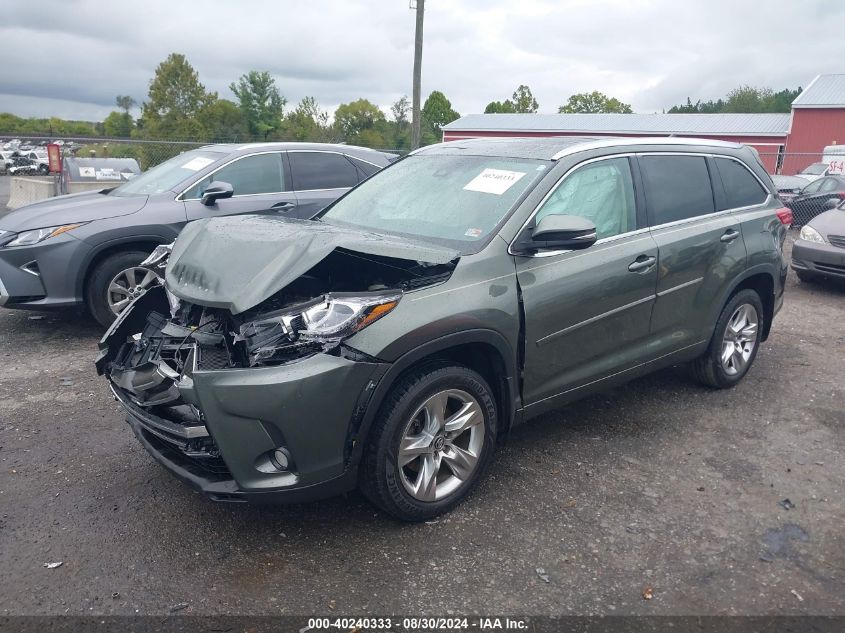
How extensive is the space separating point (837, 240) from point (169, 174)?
8.13m

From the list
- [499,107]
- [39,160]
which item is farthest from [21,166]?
[499,107]

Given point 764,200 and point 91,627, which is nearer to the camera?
point 91,627

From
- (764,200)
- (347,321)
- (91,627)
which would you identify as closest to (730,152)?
(764,200)

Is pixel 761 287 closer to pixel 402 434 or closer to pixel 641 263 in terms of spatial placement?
pixel 641 263

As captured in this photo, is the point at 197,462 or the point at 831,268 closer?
the point at 197,462

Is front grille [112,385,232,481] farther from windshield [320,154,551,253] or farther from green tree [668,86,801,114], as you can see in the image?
green tree [668,86,801,114]

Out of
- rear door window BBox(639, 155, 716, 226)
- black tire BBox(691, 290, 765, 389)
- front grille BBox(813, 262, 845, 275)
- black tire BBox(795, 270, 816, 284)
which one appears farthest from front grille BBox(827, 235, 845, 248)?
rear door window BBox(639, 155, 716, 226)

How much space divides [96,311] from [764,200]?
5.64m

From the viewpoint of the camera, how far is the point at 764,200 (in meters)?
5.21

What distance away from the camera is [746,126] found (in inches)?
1614

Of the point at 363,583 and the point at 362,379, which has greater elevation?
the point at 362,379

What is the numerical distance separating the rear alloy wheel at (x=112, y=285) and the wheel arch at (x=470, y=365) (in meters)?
3.74

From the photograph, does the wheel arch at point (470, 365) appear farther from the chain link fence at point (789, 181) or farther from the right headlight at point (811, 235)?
the chain link fence at point (789, 181)

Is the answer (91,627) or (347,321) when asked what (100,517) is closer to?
(91,627)
